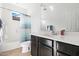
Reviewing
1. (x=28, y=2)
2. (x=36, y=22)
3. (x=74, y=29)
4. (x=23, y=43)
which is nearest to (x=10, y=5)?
(x=28, y=2)

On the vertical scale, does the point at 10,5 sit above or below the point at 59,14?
above

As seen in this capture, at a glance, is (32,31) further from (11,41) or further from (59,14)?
(59,14)

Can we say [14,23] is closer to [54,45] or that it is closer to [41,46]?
[41,46]

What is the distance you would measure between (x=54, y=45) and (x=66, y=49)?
18 cm

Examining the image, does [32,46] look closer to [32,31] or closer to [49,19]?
[32,31]

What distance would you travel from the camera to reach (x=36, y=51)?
1.75 meters

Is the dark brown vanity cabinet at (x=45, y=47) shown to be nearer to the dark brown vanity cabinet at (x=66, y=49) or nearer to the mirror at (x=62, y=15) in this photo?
the dark brown vanity cabinet at (x=66, y=49)

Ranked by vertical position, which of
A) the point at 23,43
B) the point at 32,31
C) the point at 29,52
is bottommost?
the point at 29,52

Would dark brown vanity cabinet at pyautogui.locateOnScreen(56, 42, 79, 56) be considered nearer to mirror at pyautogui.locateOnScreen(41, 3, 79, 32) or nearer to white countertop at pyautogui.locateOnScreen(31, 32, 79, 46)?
white countertop at pyautogui.locateOnScreen(31, 32, 79, 46)

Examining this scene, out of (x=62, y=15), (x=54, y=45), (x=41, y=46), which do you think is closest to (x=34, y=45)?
(x=41, y=46)

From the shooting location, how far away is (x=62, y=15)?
170 centimetres

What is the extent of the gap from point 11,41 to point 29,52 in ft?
0.89

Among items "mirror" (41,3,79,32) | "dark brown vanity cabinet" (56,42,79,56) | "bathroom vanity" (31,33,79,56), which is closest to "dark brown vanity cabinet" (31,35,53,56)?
"bathroom vanity" (31,33,79,56)

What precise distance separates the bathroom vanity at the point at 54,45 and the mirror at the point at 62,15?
117mm
